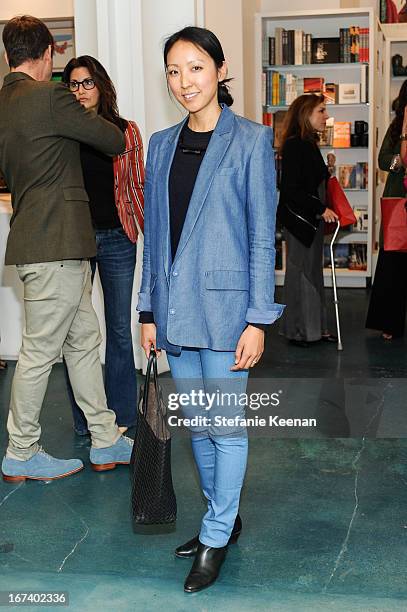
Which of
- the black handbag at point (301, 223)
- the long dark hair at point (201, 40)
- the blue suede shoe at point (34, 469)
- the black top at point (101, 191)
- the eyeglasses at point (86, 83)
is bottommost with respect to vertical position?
the blue suede shoe at point (34, 469)

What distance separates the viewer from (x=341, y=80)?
328 inches

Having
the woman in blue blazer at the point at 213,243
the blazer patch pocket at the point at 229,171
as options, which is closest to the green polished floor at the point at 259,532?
the woman in blue blazer at the point at 213,243

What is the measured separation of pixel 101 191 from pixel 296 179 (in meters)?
2.21

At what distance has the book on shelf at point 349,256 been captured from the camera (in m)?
8.32

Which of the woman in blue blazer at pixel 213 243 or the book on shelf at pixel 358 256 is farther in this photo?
the book on shelf at pixel 358 256

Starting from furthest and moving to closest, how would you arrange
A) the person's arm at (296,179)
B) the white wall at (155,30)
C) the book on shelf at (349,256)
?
the book on shelf at (349,256) < the person's arm at (296,179) < the white wall at (155,30)

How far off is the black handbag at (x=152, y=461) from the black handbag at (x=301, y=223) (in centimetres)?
332

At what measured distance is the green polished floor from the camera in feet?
8.89

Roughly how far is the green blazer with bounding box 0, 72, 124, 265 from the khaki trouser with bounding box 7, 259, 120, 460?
0.09 metres

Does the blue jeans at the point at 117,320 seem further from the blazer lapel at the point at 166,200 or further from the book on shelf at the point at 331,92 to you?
the book on shelf at the point at 331,92

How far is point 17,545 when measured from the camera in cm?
307

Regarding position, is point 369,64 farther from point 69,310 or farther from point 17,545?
point 17,545

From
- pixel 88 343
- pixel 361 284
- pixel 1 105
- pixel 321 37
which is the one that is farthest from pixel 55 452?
pixel 321 37

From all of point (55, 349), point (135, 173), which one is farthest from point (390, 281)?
point (55, 349)
